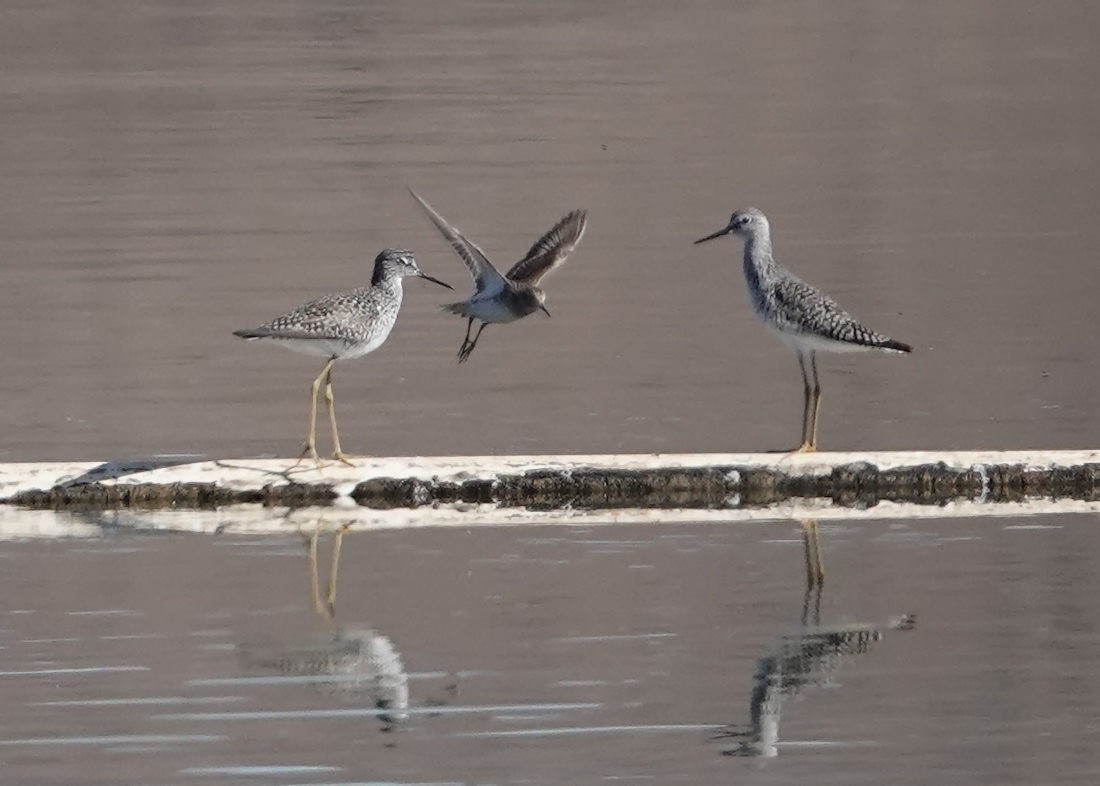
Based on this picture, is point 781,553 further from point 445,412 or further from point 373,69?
point 373,69

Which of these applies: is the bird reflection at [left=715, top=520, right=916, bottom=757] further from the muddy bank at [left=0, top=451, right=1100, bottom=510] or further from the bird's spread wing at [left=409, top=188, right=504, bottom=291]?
the bird's spread wing at [left=409, top=188, right=504, bottom=291]

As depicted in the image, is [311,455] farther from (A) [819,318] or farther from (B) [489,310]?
(A) [819,318]

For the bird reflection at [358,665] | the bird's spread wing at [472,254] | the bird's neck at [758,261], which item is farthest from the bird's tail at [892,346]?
the bird reflection at [358,665]

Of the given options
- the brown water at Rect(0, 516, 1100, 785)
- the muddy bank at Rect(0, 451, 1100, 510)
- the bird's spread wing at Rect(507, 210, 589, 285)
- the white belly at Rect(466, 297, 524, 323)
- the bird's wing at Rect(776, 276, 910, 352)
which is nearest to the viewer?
the brown water at Rect(0, 516, 1100, 785)

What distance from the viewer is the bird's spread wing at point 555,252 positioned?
614 inches

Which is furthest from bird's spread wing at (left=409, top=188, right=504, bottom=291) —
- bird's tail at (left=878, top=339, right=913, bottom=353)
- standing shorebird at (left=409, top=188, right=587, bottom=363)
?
bird's tail at (left=878, top=339, right=913, bottom=353)

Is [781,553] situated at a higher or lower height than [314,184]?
lower

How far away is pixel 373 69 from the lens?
4297 cm

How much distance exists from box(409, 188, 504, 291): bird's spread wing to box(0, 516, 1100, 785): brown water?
277cm

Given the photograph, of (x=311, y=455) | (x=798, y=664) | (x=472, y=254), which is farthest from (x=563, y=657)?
(x=472, y=254)

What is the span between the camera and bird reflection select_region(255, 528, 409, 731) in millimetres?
9438

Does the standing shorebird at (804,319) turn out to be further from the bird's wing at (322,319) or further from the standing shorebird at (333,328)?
the bird's wing at (322,319)

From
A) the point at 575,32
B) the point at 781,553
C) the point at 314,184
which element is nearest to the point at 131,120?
the point at 314,184

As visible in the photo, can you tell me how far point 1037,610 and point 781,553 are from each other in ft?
4.50
